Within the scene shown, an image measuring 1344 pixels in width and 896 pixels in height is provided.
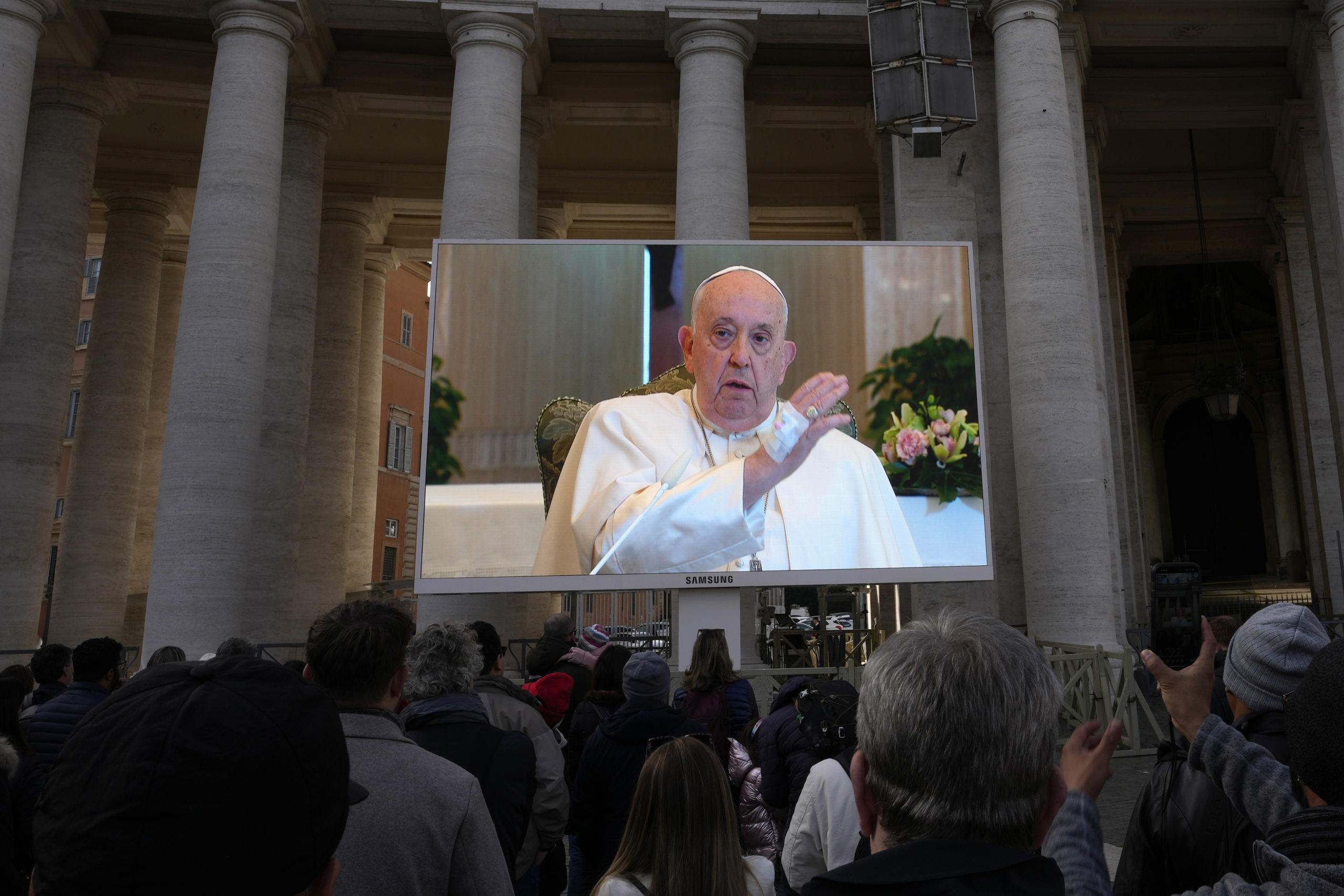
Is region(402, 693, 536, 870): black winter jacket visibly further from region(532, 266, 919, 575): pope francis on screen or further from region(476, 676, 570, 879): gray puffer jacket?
region(532, 266, 919, 575): pope francis on screen

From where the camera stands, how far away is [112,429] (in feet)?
68.4

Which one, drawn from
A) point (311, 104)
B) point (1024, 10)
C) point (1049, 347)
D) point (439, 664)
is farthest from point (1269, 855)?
point (311, 104)

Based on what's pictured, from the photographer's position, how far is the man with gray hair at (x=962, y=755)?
1676 millimetres

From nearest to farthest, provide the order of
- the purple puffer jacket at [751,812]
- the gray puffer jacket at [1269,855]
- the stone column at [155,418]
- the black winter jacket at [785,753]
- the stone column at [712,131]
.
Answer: the gray puffer jacket at [1269,855] → the purple puffer jacket at [751,812] → the black winter jacket at [785,753] → the stone column at [712,131] → the stone column at [155,418]

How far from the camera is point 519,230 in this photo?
17.6 meters

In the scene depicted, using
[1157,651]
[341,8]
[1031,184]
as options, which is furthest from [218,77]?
[1157,651]

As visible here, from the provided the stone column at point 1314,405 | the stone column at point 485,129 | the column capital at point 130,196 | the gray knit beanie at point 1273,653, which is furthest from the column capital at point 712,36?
the gray knit beanie at point 1273,653

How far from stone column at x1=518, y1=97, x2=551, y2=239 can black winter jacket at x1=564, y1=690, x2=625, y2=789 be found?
1390 cm

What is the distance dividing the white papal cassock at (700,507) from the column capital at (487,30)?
7006mm

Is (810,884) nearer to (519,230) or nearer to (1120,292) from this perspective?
(519,230)

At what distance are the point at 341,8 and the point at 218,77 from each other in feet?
8.26

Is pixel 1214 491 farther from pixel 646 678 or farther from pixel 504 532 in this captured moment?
pixel 646 678

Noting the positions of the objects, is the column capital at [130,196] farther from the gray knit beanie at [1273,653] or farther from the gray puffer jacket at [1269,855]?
the gray puffer jacket at [1269,855]

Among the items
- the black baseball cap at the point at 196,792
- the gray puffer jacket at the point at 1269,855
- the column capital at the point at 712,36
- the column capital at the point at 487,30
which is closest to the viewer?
the black baseball cap at the point at 196,792
